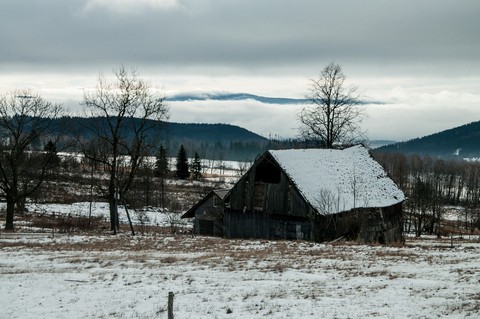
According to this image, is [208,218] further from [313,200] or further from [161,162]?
[161,162]

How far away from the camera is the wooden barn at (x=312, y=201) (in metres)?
30.4

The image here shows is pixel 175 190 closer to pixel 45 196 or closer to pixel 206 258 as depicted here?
pixel 45 196

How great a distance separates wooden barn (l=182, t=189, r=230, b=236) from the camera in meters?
44.8

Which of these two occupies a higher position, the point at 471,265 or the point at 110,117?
the point at 110,117

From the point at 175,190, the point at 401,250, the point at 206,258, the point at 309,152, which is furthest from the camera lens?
the point at 175,190

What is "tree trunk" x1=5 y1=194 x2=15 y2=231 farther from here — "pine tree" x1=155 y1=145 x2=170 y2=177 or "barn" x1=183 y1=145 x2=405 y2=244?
"pine tree" x1=155 y1=145 x2=170 y2=177

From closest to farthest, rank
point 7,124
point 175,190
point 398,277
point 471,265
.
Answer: point 398,277 < point 471,265 < point 7,124 < point 175,190

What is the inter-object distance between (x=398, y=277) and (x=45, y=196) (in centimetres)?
7023

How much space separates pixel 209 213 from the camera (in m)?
46.1

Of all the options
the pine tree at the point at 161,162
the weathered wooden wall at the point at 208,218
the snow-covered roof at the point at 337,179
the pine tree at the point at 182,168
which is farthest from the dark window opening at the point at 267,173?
the pine tree at the point at 182,168

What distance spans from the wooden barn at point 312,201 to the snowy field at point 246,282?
6741mm

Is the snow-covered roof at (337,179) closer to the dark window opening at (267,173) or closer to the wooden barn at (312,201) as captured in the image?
the wooden barn at (312,201)

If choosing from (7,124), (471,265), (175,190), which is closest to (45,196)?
(175,190)

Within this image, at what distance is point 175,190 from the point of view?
323 feet
